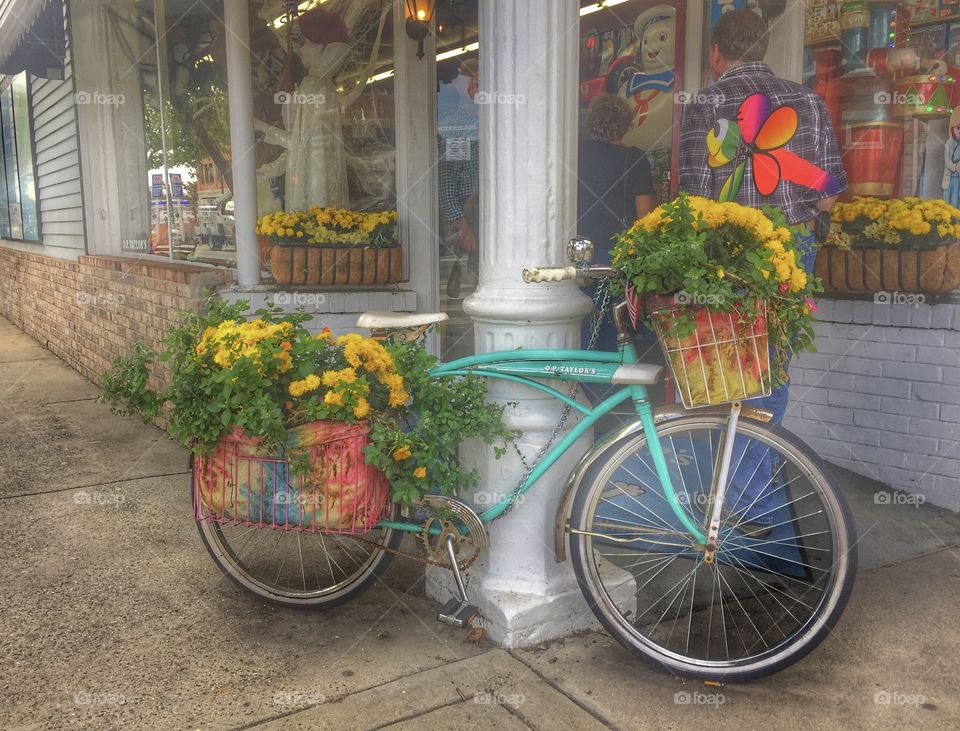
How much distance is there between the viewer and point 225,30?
233 inches

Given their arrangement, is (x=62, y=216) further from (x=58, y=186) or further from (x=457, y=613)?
(x=457, y=613)

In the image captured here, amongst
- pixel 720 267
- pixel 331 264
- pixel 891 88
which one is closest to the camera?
pixel 720 267

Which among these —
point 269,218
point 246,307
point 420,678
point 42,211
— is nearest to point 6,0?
point 42,211

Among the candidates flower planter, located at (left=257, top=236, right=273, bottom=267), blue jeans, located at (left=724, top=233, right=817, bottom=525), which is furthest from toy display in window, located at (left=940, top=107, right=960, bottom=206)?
Answer: flower planter, located at (left=257, top=236, right=273, bottom=267)

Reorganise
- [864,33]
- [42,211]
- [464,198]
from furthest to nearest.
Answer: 1. [42,211]
2. [464,198]
3. [864,33]

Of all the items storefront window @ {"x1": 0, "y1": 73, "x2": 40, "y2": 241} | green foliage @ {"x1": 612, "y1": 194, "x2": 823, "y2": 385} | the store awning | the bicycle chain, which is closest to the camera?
green foliage @ {"x1": 612, "y1": 194, "x2": 823, "y2": 385}

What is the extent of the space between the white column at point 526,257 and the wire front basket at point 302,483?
506mm

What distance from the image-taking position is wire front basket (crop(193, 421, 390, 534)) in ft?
9.99

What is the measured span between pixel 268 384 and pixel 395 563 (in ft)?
4.52

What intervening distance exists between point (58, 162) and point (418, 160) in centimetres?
522

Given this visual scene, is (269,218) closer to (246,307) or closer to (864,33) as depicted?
(246,307)

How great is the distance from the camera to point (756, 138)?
13.3ft

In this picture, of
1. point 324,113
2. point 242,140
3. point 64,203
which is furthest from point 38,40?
point 324,113

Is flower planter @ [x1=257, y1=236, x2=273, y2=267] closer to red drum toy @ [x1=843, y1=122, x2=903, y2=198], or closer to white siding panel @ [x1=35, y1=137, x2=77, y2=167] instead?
red drum toy @ [x1=843, y1=122, x2=903, y2=198]
